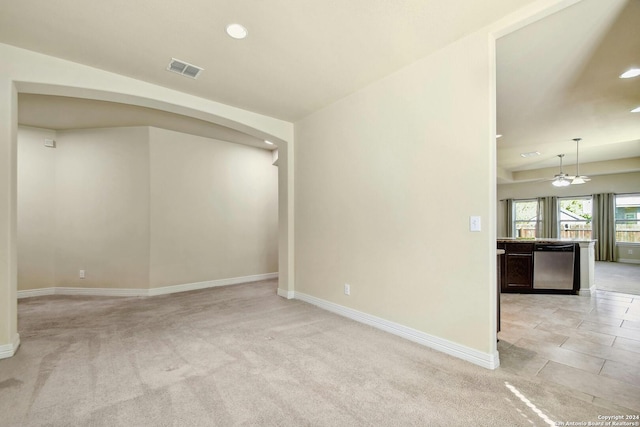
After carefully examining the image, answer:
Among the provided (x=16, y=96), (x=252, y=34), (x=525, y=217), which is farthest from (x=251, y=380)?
(x=525, y=217)

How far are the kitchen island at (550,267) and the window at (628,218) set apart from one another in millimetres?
6112

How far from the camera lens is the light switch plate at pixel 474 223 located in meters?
2.42

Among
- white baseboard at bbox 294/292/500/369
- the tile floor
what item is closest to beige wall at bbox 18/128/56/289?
white baseboard at bbox 294/292/500/369

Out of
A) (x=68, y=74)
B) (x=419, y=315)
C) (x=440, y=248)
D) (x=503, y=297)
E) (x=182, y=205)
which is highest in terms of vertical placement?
(x=68, y=74)

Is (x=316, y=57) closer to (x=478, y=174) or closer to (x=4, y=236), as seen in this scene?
(x=478, y=174)

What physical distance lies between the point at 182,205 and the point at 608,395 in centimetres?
556

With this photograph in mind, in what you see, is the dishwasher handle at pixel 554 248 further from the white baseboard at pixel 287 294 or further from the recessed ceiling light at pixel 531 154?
the white baseboard at pixel 287 294

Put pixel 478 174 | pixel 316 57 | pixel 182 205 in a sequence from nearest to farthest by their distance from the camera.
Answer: pixel 478 174 < pixel 316 57 < pixel 182 205

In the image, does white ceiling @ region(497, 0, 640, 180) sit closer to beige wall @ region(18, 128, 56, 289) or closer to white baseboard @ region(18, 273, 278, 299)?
white baseboard @ region(18, 273, 278, 299)

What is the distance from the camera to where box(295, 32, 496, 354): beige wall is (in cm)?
243

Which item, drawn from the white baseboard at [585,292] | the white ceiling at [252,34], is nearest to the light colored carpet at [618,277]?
the white baseboard at [585,292]

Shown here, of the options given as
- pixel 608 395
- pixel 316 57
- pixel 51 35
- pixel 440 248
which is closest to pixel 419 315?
pixel 440 248

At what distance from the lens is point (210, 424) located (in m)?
1.70

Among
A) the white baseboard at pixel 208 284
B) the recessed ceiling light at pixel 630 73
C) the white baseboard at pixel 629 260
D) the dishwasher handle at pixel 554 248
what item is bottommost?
the white baseboard at pixel 629 260
